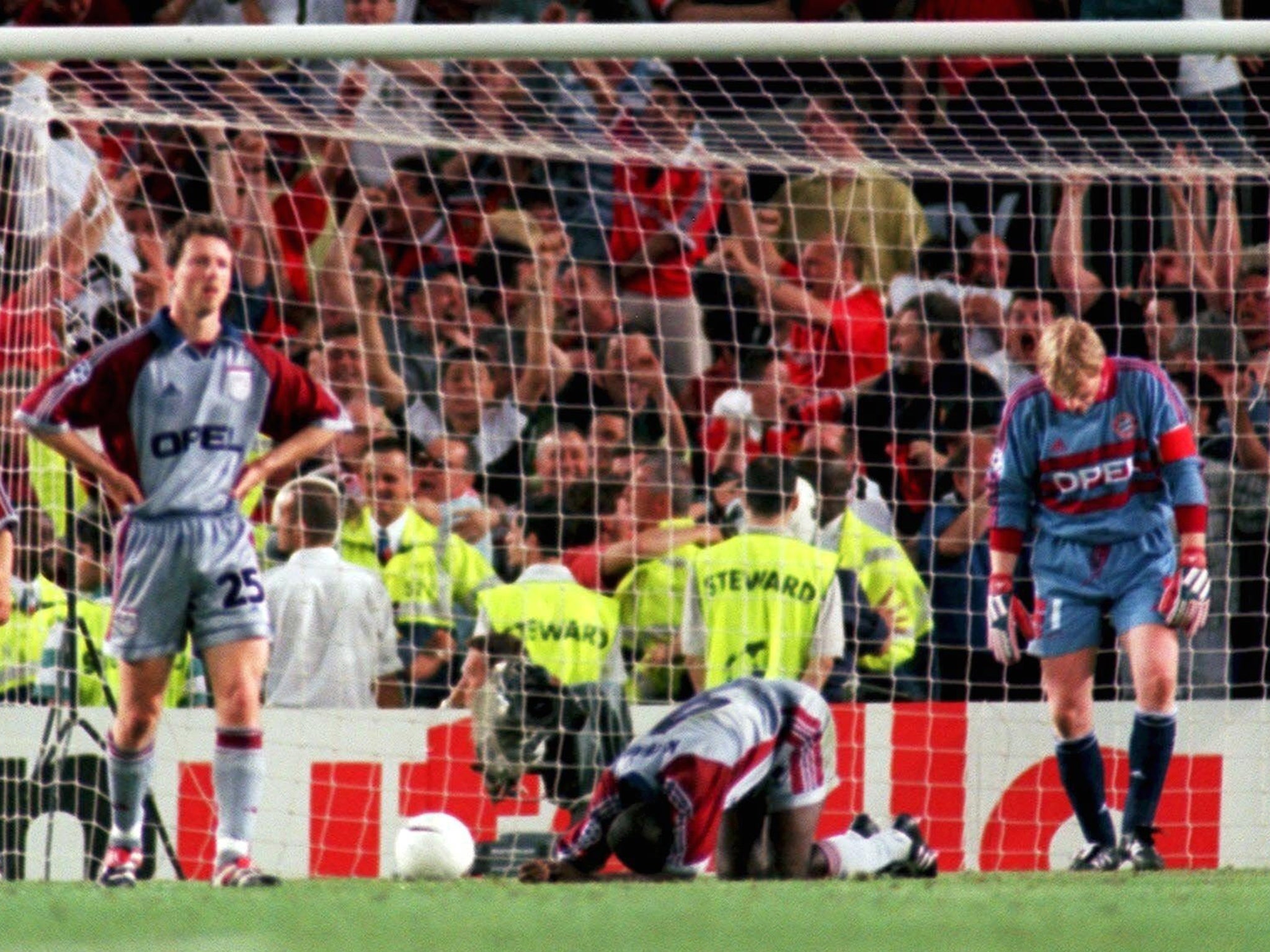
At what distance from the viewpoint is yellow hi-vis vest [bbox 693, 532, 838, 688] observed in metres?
8.09

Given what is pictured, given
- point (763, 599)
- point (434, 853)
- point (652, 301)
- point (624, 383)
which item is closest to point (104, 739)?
point (434, 853)

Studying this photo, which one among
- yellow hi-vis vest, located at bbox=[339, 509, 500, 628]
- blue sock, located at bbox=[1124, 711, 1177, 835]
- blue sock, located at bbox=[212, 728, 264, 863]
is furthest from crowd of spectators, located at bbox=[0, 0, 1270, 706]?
blue sock, located at bbox=[212, 728, 264, 863]

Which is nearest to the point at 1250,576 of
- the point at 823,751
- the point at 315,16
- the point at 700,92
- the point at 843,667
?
the point at 843,667

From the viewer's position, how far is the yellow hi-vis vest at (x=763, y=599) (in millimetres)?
8094

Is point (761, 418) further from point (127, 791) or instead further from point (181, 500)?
point (127, 791)

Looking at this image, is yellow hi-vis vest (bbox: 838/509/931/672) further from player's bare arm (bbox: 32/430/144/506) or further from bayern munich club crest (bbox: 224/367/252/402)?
player's bare arm (bbox: 32/430/144/506)

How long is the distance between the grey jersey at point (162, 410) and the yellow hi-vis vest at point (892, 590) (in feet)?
10.4

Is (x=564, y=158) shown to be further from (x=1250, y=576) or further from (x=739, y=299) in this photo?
(x=1250, y=576)

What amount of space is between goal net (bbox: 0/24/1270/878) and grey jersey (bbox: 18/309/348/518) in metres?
1.13

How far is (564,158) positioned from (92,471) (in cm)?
362

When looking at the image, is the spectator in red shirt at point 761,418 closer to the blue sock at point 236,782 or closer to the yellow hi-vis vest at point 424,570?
the yellow hi-vis vest at point 424,570

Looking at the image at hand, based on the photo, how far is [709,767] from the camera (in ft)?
20.1

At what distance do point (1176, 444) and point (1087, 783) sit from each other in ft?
3.69

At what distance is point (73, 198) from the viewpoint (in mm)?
7820
